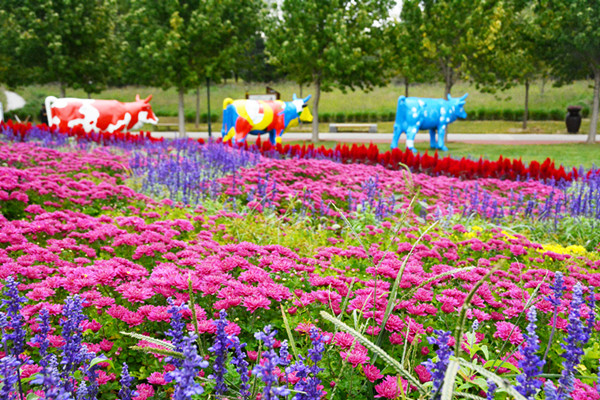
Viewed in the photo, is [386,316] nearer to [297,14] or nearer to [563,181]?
[563,181]

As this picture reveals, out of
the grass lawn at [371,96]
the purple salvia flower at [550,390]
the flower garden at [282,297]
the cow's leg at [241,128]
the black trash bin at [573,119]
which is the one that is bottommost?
the flower garden at [282,297]

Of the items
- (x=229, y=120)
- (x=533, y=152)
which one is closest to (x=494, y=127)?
(x=533, y=152)

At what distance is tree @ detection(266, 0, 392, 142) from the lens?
18.8 meters

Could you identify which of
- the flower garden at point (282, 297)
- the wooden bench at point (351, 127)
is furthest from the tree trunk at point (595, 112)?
the flower garden at point (282, 297)

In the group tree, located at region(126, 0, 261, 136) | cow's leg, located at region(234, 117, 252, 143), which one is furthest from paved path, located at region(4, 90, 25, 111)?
cow's leg, located at region(234, 117, 252, 143)

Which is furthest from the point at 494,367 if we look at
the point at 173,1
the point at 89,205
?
the point at 173,1

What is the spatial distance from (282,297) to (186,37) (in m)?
20.8

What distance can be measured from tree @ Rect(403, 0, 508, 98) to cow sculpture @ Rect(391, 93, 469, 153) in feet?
9.70

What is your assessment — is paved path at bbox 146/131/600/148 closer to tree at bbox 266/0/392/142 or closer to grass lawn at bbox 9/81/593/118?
tree at bbox 266/0/392/142

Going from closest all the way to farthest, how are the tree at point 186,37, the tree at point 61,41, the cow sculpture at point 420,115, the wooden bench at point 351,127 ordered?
the cow sculpture at point 420,115 < the tree at point 186,37 < the tree at point 61,41 < the wooden bench at point 351,127

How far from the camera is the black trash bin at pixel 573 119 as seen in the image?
25.8m

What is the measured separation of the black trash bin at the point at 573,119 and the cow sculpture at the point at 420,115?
1345 centimetres

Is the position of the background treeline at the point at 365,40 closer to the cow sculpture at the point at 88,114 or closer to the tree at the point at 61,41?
the tree at the point at 61,41

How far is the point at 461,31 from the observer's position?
19547 mm
